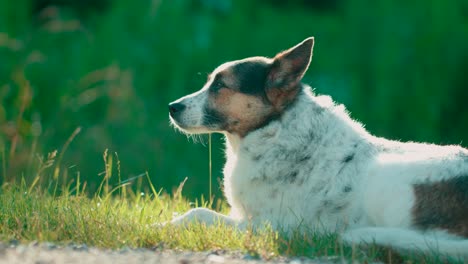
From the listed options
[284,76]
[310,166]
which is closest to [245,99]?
[284,76]

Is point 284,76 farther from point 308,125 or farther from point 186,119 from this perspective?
point 186,119

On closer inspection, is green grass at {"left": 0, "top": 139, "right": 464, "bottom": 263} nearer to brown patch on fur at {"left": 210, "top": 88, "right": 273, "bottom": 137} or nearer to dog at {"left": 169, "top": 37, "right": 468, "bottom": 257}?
dog at {"left": 169, "top": 37, "right": 468, "bottom": 257}

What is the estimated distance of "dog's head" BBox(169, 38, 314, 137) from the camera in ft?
23.4

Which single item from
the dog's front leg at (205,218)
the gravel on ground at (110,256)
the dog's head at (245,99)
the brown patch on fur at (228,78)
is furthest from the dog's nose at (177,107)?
the gravel on ground at (110,256)

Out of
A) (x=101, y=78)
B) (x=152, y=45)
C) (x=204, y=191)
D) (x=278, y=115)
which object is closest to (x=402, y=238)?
(x=278, y=115)

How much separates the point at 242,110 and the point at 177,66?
7478mm

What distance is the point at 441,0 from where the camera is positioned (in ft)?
48.0

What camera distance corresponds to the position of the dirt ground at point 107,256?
4941 mm

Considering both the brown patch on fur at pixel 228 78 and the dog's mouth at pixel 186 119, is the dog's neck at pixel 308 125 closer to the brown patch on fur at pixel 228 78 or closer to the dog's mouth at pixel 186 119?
the dog's mouth at pixel 186 119

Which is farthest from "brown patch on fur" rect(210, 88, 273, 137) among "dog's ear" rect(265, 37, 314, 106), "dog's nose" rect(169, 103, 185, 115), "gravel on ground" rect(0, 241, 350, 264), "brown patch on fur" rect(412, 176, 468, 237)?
"gravel on ground" rect(0, 241, 350, 264)

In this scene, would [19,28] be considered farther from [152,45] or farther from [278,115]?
[278,115]

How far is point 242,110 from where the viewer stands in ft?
23.5

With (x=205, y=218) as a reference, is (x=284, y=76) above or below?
above

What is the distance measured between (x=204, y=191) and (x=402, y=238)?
6.41 m
